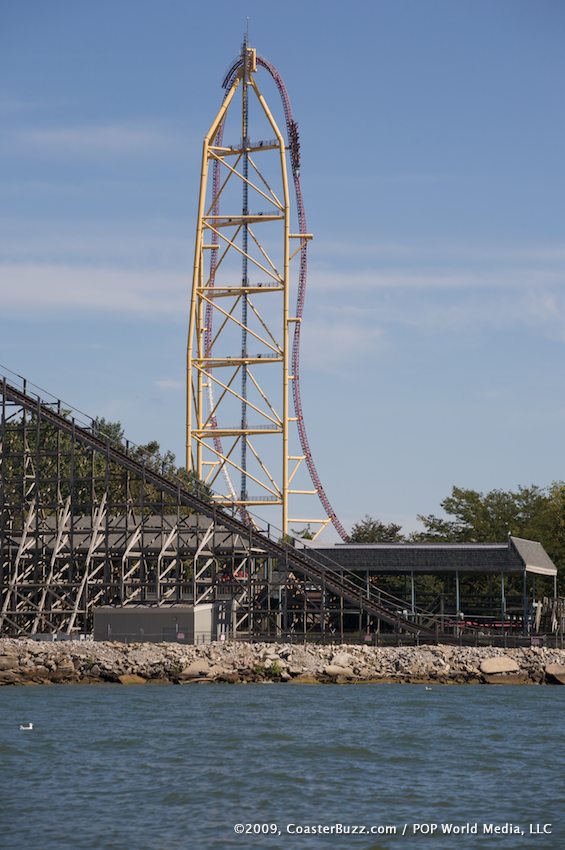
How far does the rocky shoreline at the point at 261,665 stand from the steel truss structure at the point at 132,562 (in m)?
6.80

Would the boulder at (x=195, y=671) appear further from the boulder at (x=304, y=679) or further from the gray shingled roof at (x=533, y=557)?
the gray shingled roof at (x=533, y=557)

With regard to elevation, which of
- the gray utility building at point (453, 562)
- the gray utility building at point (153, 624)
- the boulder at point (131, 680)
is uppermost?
the gray utility building at point (453, 562)

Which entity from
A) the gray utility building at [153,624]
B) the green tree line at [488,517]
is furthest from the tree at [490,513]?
the gray utility building at [153,624]

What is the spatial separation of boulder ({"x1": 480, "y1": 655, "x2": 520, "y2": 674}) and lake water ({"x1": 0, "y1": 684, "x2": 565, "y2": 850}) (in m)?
7.49

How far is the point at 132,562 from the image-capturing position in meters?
72.7

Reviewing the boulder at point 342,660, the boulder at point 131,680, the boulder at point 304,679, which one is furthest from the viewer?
the boulder at point 342,660

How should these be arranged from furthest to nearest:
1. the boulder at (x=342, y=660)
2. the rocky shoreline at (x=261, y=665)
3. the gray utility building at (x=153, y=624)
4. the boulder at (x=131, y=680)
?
1. the gray utility building at (x=153, y=624)
2. the boulder at (x=342, y=660)
3. the rocky shoreline at (x=261, y=665)
4. the boulder at (x=131, y=680)

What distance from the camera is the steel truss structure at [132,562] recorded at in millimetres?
66500

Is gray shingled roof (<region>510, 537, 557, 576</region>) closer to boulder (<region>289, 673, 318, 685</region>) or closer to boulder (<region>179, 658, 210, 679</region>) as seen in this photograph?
boulder (<region>289, 673, 318, 685</region>)

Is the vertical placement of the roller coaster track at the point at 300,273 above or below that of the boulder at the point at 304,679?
above

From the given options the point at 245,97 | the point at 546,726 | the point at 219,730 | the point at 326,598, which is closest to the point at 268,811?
the point at 219,730

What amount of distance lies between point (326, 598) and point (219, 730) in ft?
106

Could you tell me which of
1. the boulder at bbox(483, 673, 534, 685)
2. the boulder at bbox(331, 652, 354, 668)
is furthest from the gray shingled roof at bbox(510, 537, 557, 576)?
the boulder at bbox(331, 652, 354, 668)

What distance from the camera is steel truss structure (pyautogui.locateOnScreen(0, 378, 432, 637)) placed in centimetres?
6650
